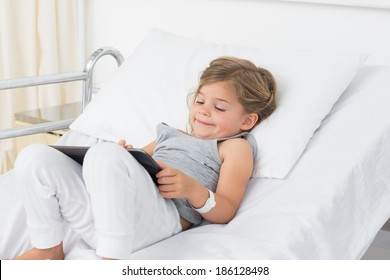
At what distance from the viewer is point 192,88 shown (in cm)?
191

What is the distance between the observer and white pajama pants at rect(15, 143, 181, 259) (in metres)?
1.33

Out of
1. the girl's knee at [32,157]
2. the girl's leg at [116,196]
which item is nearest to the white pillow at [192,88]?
the girl's leg at [116,196]

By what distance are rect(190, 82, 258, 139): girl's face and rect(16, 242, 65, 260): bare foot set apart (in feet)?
1.56

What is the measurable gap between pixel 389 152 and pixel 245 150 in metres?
0.35

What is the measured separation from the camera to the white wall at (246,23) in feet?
6.95

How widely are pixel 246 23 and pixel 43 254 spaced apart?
1190 millimetres

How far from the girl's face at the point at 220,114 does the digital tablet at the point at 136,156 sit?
0.96ft

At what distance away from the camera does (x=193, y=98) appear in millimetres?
1868

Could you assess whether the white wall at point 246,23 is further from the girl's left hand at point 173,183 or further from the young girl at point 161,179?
the girl's left hand at point 173,183

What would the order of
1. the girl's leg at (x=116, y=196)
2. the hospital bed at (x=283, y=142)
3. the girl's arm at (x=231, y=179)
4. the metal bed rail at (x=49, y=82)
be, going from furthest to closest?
the metal bed rail at (x=49, y=82) → the girl's arm at (x=231, y=179) → the hospital bed at (x=283, y=142) → the girl's leg at (x=116, y=196)

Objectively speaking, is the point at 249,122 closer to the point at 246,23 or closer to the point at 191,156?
the point at 191,156

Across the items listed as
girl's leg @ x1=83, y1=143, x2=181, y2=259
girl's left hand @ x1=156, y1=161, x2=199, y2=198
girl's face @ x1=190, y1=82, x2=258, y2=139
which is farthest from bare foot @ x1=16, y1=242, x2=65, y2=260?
girl's face @ x1=190, y1=82, x2=258, y2=139

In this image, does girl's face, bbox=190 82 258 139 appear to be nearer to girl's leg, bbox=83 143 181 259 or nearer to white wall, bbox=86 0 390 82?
girl's leg, bbox=83 143 181 259

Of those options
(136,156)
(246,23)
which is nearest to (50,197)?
(136,156)
